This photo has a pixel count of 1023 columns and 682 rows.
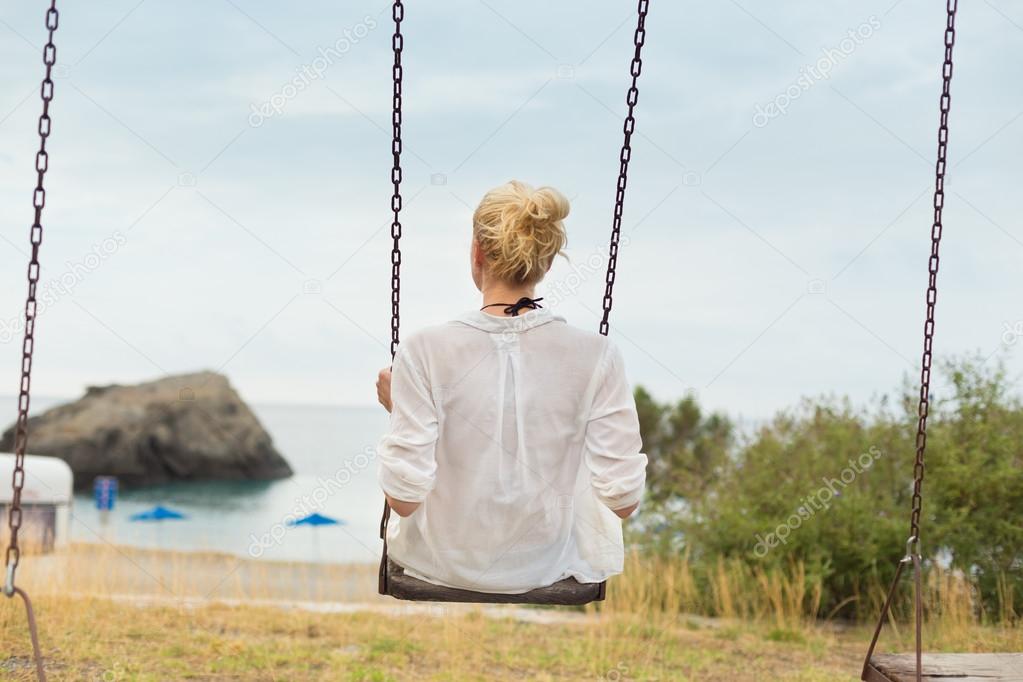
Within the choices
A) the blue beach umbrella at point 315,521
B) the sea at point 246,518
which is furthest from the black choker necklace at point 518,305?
the sea at point 246,518

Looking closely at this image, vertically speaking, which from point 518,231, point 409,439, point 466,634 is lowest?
point 466,634

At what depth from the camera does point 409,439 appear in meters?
2.87

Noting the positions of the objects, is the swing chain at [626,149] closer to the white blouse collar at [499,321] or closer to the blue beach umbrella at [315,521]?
the white blouse collar at [499,321]

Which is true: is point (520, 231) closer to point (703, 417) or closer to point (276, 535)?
point (703, 417)

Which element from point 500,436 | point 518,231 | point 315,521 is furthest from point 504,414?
point 315,521

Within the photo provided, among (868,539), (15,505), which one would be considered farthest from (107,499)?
(15,505)

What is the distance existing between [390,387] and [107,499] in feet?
55.2

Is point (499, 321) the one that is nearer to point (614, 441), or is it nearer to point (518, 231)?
point (518, 231)

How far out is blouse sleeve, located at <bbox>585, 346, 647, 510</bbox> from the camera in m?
2.97

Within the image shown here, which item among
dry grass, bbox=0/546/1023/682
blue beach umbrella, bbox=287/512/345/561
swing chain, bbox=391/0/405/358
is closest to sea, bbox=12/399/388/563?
blue beach umbrella, bbox=287/512/345/561

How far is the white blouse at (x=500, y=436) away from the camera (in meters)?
2.91

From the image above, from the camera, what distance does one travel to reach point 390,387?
303 cm

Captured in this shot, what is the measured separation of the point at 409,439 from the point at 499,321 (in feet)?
1.32

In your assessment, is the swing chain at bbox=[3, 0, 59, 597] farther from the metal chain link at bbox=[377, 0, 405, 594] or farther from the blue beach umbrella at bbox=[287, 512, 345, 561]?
the blue beach umbrella at bbox=[287, 512, 345, 561]
